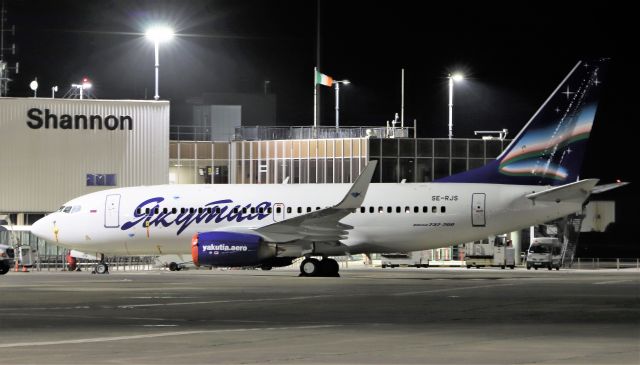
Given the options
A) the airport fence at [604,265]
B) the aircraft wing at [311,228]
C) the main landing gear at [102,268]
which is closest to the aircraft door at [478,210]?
the aircraft wing at [311,228]

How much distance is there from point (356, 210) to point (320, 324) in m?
23.3

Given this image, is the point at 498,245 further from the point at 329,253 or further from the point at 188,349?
the point at 188,349

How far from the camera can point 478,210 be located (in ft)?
141

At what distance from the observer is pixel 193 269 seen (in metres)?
55.6

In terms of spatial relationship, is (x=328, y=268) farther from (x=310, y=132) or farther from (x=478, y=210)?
(x=310, y=132)

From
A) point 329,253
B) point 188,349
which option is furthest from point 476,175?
point 188,349

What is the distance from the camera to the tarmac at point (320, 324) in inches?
626

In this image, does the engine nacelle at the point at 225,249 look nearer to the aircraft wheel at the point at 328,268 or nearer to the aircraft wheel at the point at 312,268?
the aircraft wheel at the point at 312,268

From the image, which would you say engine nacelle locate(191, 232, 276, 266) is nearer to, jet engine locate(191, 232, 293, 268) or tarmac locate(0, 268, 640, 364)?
jet engine locate(191, 232, 293, 268)

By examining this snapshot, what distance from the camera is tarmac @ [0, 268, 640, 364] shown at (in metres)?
15.9

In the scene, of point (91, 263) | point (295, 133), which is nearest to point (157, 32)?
point (91, 263)

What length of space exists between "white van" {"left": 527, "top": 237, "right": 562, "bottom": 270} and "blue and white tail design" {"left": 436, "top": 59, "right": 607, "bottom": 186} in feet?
45.8

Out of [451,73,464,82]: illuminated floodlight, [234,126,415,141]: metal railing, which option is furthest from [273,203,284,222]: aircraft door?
[451,73,464,82]: illuminated floodlight

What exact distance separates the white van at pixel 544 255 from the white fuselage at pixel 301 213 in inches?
588
